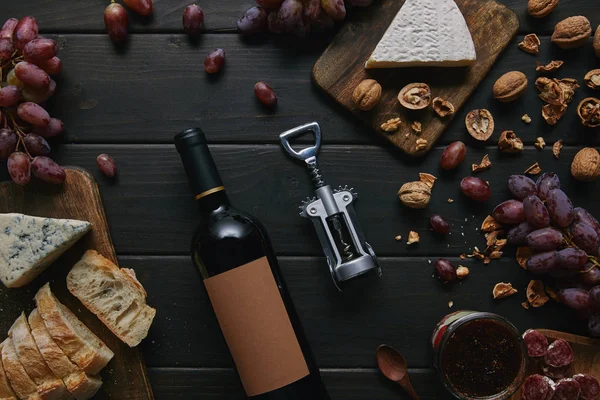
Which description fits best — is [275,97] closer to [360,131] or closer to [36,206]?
[360,131]

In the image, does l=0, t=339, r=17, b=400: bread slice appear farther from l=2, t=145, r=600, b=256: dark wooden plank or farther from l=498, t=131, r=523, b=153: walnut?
l=498, t=131, r=523, b=153: walnut

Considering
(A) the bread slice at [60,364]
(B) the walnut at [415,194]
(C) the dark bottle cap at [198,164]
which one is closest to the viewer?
(C) the dark bottle cap at [198,164]

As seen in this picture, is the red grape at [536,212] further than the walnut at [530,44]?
No

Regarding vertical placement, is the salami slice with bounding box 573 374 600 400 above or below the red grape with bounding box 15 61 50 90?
below

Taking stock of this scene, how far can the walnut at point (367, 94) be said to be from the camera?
1.29 meters

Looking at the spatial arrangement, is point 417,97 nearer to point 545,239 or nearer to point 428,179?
point 428,179


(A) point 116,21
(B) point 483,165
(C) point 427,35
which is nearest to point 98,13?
(A) point 116,21

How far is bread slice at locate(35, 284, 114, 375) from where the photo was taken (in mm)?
1229

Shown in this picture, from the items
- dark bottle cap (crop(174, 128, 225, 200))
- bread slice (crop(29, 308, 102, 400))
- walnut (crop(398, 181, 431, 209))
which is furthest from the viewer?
walnut (crop(398, 181, 431, 209))

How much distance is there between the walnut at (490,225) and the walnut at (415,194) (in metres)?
0.14

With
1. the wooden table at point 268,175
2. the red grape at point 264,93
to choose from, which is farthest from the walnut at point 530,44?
the red grape at point 264,93

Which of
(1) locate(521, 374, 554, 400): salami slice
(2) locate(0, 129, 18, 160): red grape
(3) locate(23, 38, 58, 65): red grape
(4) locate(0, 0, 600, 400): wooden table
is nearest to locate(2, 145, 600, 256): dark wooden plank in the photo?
(4) locate(0, 0, 600, 400): wooden table

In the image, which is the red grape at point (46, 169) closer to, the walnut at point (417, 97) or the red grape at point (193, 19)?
the red grape at point (193, 19)

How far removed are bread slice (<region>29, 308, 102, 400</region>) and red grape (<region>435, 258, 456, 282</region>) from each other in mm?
809
